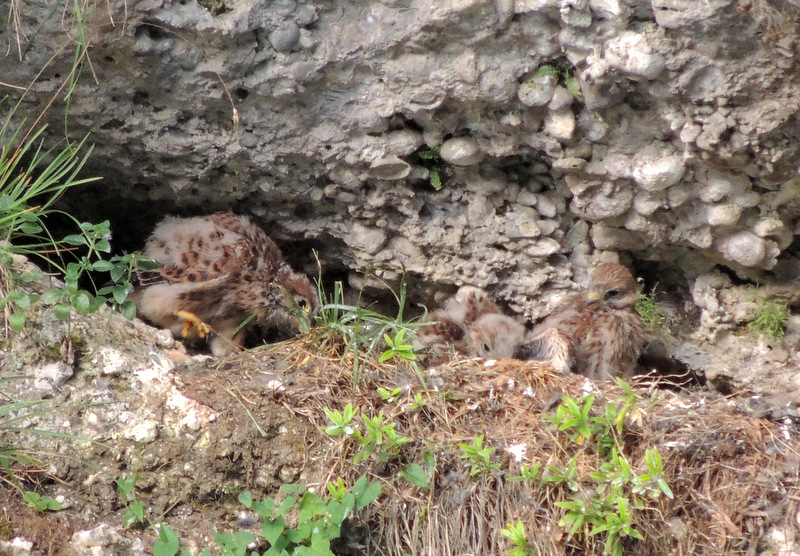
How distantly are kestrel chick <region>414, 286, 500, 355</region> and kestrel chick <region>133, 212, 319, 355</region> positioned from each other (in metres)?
0.77

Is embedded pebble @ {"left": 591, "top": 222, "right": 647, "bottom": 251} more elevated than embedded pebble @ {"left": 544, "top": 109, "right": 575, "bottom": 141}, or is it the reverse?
embedded pebble @ {"left": 544, "top": 109, "right": 575, "bottom": 141}

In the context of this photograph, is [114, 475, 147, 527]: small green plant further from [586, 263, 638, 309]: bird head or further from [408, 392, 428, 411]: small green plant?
[586, 263, 638, 309]: bird head

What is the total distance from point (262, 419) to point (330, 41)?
6.31 feet

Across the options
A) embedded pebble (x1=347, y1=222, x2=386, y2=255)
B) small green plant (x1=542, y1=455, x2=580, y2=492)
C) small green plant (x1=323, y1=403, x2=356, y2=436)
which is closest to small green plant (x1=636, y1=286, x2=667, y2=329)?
embedded pebble (x1=347, y1=222, x2=386, y2=255)

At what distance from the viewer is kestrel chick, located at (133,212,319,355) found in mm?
4746

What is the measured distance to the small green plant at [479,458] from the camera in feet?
11.0

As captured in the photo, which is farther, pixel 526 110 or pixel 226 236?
pixel 226 236

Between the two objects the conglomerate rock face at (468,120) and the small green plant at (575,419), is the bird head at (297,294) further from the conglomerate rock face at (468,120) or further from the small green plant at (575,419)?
the small green plant at (575,419)

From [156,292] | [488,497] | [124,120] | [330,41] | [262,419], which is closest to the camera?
[488,497]

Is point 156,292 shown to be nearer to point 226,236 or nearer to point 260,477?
point 226,236

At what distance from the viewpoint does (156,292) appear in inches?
186

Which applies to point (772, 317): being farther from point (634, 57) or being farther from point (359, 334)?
point (359, 334)

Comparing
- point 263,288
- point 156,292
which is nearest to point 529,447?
point 263,288

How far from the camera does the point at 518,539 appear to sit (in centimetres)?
318
